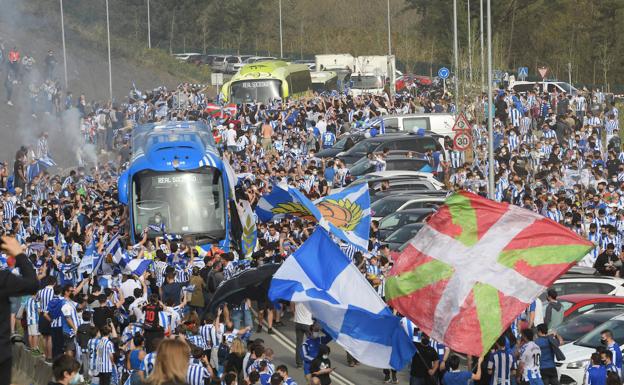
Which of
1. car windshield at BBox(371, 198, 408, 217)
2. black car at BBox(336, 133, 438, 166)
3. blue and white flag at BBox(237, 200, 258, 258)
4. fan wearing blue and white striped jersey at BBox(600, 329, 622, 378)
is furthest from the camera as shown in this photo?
black car at BBox(336, 133, 438, 166)

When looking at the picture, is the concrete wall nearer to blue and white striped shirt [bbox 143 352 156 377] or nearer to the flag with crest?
blue and white striped shirt [bbox 143 352 156 377]

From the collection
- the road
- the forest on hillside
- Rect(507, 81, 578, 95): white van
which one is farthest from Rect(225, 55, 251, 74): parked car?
the road

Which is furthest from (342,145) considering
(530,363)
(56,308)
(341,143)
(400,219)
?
(530,363)

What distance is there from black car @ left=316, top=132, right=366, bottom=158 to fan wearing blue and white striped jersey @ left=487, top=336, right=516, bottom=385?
2289 cm

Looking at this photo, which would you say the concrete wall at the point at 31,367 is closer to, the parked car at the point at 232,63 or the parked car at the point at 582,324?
the parked car at the point at 582,324

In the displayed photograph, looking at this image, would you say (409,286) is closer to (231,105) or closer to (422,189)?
(422,189)

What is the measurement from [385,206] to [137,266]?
8807mm

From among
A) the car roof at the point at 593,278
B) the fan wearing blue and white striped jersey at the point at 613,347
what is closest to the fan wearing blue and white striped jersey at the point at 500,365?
the fan wearing blue and white striped jersey at the point at 613,347

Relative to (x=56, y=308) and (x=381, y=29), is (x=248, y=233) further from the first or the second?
(x=381, y=29)

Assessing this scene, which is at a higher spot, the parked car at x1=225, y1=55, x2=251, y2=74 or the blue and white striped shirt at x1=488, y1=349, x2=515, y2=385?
the parked car at x1=225, y1=55, x2=251, y2=74

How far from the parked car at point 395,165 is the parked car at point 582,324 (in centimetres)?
1583

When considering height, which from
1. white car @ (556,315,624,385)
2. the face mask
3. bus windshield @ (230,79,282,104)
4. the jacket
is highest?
bus windshield @ (230,79,282,104)

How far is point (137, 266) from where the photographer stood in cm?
2188

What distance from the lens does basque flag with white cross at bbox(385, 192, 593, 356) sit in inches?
489
